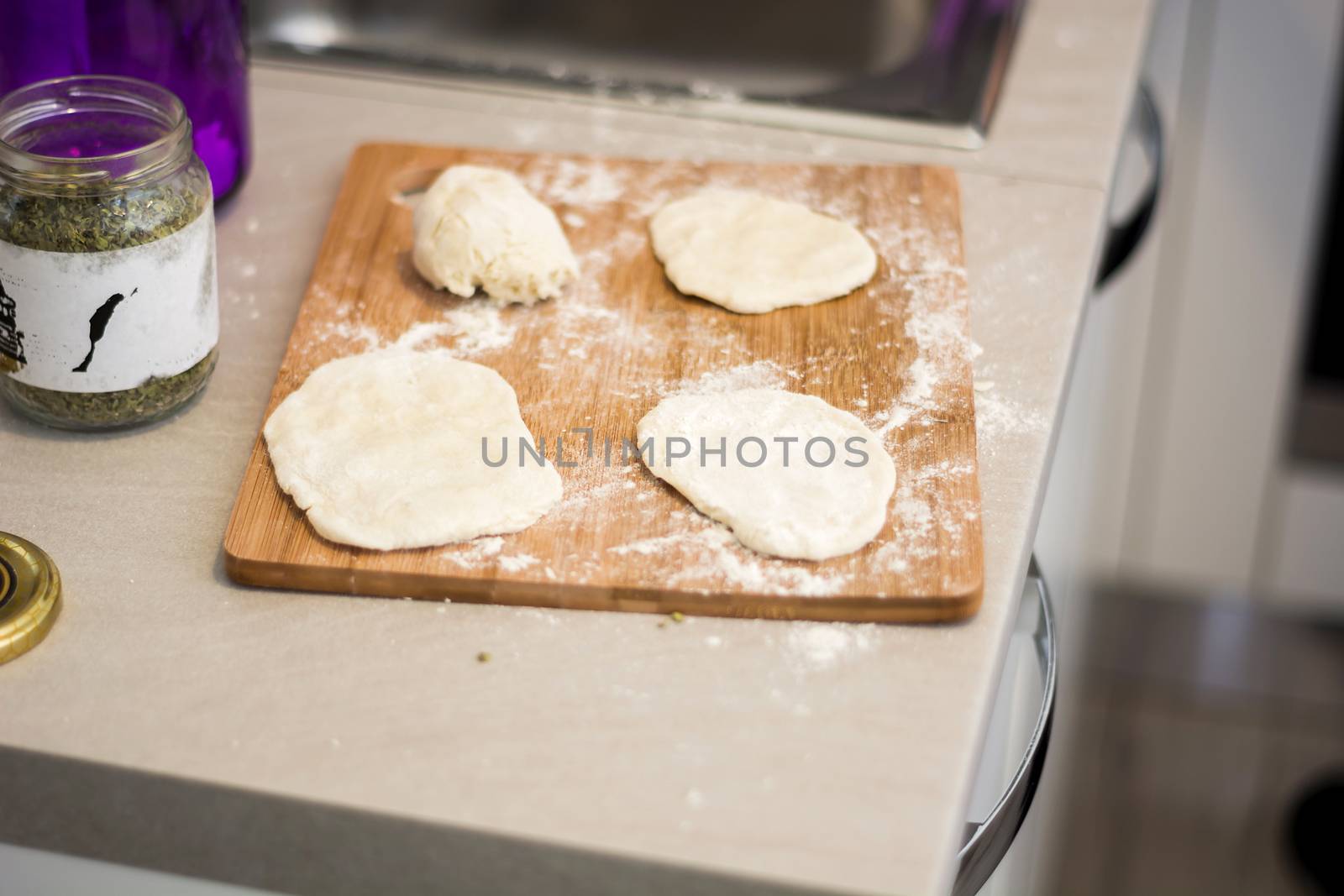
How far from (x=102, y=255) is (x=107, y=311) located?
0.10ft

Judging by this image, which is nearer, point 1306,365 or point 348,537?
point 348,537

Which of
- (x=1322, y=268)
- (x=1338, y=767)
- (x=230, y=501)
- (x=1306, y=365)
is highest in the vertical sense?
(x=230, y=501)

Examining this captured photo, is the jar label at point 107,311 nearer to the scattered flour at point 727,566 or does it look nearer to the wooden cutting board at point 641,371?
the wooden cutting board at point 641,371

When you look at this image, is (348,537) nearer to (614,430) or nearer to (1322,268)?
(614,430)

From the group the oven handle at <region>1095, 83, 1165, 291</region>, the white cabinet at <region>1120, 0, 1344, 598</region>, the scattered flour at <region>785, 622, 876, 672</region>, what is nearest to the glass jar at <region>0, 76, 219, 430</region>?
the scattered flour at <region>785, 622, 876, 672</region>

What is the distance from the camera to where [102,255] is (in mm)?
671

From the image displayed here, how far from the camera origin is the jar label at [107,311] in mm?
673

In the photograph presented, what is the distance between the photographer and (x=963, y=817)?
0.59 metres

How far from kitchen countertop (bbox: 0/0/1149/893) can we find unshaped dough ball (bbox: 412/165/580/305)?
0.52 ft

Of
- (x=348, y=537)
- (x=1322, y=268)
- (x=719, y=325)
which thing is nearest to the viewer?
(x=348, y=537)

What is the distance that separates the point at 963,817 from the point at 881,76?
742 millimetres

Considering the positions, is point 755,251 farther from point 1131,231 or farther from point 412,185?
point 1131,231

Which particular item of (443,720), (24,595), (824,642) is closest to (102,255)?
(24,595)

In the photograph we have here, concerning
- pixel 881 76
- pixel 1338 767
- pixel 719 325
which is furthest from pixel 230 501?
pixel 1338 767
